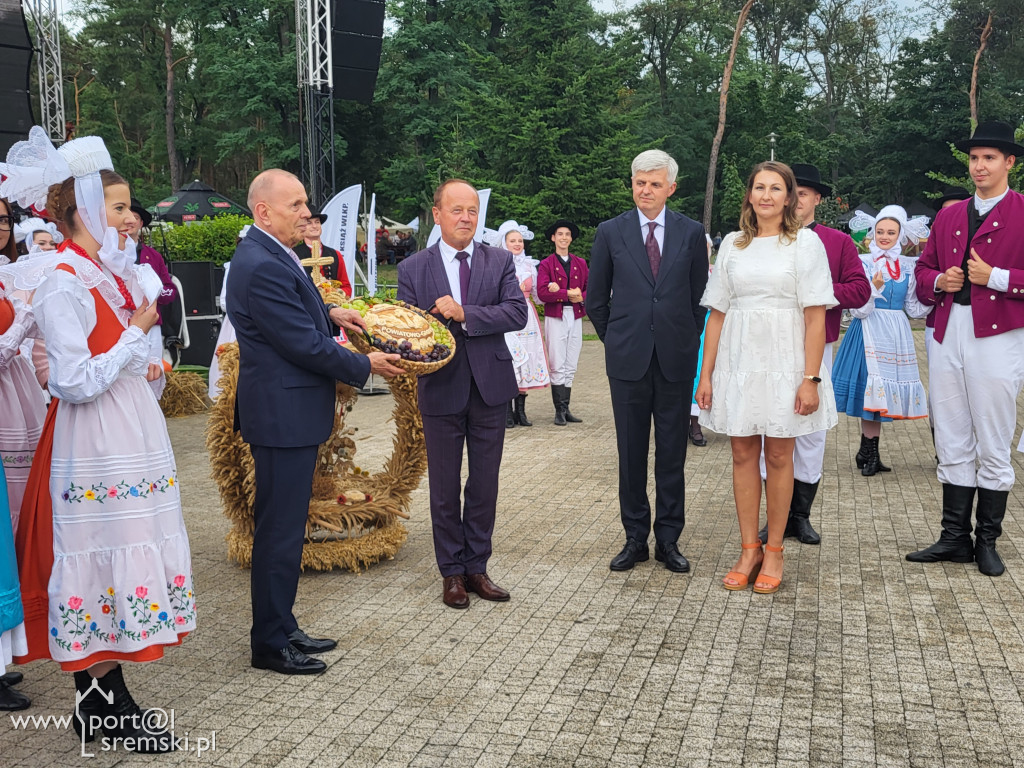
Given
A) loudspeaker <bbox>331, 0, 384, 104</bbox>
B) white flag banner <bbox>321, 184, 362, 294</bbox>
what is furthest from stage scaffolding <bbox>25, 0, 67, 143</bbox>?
white flag banner <bbox>321, 184, 362, 294</bbox>

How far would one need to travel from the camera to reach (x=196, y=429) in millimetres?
10172

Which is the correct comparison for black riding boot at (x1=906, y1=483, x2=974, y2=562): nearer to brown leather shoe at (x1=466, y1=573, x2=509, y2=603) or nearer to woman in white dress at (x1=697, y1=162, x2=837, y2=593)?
woman in white dress at (x1=697, y1=162, x2=837, y2=593)

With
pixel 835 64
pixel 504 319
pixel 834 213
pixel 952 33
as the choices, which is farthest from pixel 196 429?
pixel 835 64

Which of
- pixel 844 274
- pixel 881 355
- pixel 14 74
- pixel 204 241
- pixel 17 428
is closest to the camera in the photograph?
pixel 17 428

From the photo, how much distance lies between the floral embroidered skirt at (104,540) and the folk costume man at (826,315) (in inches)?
143

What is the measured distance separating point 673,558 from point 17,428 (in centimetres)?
327

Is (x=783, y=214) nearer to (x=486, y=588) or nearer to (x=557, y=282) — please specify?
(x=486, y=588)

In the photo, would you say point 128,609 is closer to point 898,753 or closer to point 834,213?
point 898,753

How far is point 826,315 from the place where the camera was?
5688 mm

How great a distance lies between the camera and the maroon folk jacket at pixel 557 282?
1057 cm

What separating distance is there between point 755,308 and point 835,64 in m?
52.5

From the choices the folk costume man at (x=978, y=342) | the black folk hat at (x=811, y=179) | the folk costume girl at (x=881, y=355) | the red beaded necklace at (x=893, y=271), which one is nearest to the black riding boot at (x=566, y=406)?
the folk costume girl at (x=881, y=355)

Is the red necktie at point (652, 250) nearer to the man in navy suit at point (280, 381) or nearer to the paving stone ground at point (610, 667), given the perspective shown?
the paving stone ground at point (610, 667)

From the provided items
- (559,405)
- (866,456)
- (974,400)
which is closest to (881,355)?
(866,456)
